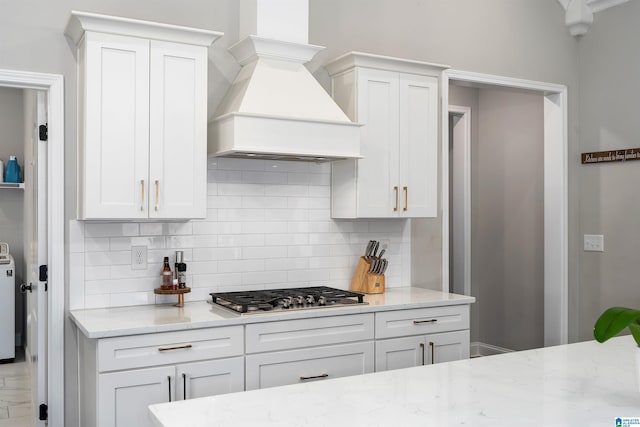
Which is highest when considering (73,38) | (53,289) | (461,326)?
(73,38)

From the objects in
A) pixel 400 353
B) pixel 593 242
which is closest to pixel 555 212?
pixel 593 242

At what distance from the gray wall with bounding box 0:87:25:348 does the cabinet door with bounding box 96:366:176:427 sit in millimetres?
4457

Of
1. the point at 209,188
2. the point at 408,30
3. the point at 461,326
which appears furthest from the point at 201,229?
the point at 408,30

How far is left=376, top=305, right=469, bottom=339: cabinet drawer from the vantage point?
349cm

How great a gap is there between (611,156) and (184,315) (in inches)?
137

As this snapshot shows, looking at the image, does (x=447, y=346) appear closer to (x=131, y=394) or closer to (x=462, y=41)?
(x=131, y=394)

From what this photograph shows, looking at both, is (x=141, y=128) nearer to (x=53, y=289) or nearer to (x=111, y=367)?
(x=53, y=289)

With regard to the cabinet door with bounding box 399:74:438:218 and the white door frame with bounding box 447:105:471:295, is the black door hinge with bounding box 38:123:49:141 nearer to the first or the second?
the cabinet door with bounding box 399:74:438:218

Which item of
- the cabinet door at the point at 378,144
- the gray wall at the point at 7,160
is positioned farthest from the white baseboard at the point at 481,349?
the gray wall at the point at 7,160

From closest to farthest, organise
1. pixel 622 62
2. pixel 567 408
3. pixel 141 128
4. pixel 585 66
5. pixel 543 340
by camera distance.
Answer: pixel 567 408 < pixel 141 128 < pixel 622 62 < pixel 585 66 < pixel 543 340

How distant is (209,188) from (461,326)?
1751 millimetres

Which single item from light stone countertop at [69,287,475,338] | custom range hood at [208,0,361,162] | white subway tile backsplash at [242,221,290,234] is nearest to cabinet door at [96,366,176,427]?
light stone countertop at [69,287,475,338]

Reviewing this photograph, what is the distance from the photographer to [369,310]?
11.2 feet

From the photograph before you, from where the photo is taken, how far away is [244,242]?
373cm
